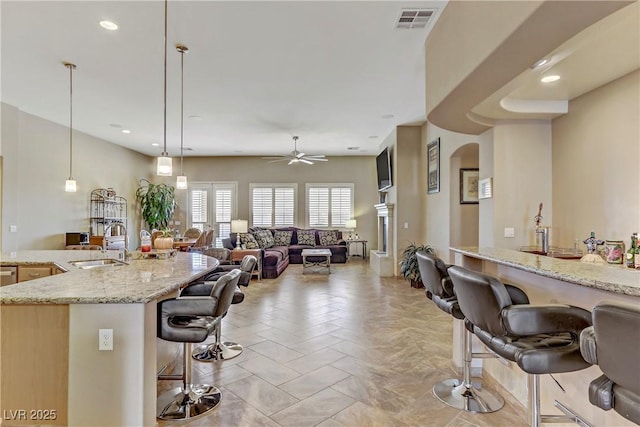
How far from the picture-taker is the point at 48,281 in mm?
2207

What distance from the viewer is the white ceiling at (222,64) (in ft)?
9.78

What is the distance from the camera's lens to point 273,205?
34.0 ft

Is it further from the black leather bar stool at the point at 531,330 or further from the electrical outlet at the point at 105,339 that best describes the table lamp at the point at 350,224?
the electrical outlet at the point at 105,339

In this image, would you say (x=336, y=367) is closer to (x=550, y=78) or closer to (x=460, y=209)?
(x=550, y=78)

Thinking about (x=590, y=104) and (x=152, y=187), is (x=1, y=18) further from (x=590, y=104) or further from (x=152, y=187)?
(x=152, y=187)

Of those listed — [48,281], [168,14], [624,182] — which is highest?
[168,14]

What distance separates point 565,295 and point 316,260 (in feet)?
23.6

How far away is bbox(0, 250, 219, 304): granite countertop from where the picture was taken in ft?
5.90

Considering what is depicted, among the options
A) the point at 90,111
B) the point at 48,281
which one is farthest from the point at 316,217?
the point at 48,281

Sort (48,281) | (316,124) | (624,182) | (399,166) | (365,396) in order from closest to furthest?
(48,281), (365,396), (624,182), (316,124), (399,166)

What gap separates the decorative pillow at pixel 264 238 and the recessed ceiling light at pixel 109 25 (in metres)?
6.14

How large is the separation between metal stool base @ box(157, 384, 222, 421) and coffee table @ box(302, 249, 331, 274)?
5.13 meters

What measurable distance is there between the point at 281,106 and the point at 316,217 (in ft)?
17.1

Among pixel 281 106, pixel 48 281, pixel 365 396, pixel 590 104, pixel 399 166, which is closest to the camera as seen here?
pixel 48 281
